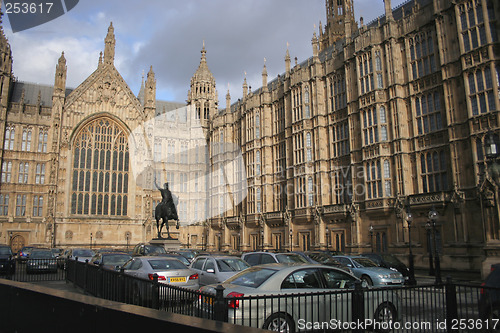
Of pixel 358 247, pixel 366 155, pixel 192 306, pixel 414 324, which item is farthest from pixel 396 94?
pixel 192 306

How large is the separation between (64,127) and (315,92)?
114 feet

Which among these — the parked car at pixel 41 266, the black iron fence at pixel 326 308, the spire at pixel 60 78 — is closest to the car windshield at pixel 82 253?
the parked car at pixel 41 266

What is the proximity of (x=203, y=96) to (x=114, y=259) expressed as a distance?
45412 millimetres

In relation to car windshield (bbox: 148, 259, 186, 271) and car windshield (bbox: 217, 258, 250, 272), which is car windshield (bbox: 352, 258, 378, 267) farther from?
car windshield (bbox: 148, 259, 186, 271)

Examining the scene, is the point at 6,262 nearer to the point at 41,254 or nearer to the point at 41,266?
the point at 41,266

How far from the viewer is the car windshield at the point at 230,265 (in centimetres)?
1412

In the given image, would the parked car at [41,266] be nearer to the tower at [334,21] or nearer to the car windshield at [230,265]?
the car windshield at [230,265]

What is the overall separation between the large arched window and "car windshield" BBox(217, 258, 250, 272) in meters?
42.7

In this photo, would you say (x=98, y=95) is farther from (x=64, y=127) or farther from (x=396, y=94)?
(x=396, y=94)

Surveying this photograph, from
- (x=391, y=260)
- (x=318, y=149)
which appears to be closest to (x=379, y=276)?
(x=391, y=260)

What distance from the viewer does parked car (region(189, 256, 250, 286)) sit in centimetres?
1366

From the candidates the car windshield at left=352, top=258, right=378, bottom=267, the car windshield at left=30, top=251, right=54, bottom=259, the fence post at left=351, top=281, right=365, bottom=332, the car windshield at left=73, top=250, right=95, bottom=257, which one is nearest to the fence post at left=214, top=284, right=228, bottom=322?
the fence post at left=351, top=281, right=365, bottom=332

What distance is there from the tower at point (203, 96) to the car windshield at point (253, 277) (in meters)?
53.5

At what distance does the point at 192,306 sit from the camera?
22.1 ft
